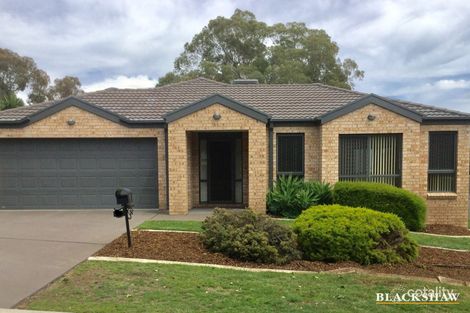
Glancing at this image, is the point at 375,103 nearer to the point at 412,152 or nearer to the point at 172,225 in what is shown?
the point at 412,152

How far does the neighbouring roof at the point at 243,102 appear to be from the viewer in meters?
12.2

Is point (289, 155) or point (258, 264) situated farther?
point (289, 155)

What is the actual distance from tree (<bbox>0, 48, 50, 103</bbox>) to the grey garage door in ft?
131

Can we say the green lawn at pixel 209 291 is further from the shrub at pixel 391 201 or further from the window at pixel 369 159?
the window at pixel 369 159

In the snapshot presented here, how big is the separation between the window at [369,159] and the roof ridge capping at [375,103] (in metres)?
0.80

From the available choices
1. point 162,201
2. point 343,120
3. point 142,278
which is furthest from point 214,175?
point 142,278

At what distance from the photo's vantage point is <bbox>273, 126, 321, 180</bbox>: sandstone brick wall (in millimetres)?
12383

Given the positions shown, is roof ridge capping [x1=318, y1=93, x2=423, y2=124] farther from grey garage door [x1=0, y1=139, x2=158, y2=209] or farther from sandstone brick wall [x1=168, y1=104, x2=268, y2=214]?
grey garage door [x1=0, y1=139, x2=158, y2=209]

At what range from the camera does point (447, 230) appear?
11.4 m

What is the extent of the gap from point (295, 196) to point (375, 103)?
3.88 metres

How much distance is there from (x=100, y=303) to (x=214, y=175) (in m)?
8.88

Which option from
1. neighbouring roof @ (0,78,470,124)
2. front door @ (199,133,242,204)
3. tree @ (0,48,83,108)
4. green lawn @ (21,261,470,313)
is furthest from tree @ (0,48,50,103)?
green lawn @ (21,261,470,313)

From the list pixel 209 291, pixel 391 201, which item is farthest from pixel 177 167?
pixel 209 291

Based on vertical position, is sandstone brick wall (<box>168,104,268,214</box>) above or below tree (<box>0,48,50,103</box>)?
below
